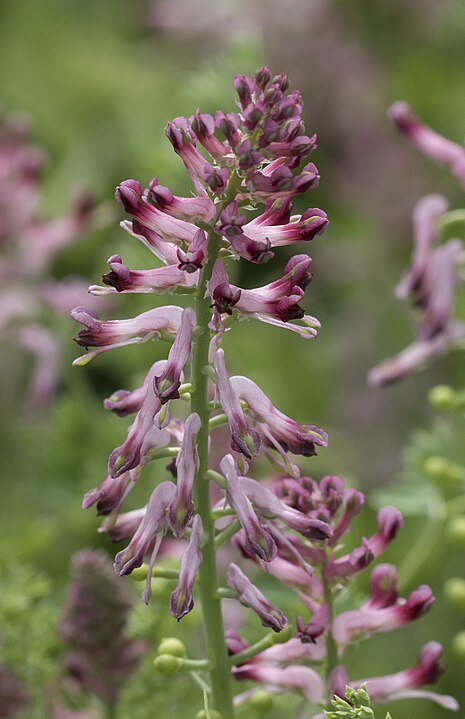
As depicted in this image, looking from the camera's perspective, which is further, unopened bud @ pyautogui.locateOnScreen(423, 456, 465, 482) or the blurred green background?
the blurred green background

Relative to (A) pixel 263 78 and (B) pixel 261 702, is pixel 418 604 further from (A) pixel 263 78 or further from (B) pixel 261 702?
(A) pixel 263 78

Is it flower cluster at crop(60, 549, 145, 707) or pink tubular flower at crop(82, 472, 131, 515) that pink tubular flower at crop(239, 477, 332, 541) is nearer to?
pink tubular flower at crop(82, 472, 131, 515)

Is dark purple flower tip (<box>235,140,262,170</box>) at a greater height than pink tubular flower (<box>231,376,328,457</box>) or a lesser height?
greater

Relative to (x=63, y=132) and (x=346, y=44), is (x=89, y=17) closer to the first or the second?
(x=63, y=132)

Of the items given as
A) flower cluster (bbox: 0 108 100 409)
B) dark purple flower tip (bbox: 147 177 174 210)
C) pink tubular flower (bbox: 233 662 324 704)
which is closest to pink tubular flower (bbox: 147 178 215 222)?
dark purple flower tip (bbox: 147 177 174 210)

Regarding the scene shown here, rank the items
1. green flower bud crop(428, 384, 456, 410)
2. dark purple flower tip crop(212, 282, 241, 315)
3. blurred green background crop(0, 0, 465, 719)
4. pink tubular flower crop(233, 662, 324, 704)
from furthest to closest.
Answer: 1. blurred green background crop(0, 0, 465, 719)
2. green flower bud crop(428, 384, 456, 410)
3. pink tubular flower crop(233, 662, 324, 704)
4. dark purple flower tip crop(212, 282, 241, 315)

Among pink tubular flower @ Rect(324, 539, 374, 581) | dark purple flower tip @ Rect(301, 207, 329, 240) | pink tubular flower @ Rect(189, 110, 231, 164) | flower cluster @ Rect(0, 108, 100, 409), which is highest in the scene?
Answer: flower cluster @ Rect(0, 108, 100, 409)

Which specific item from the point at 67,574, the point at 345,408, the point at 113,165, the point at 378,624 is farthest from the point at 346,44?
the point at 378,624

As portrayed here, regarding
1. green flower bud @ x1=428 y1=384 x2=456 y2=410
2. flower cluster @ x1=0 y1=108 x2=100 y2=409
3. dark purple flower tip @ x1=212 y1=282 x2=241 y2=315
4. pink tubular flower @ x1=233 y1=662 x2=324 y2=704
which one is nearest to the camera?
dark purple flower tip @ x1=212 y1=282 x2=241 y2=315
